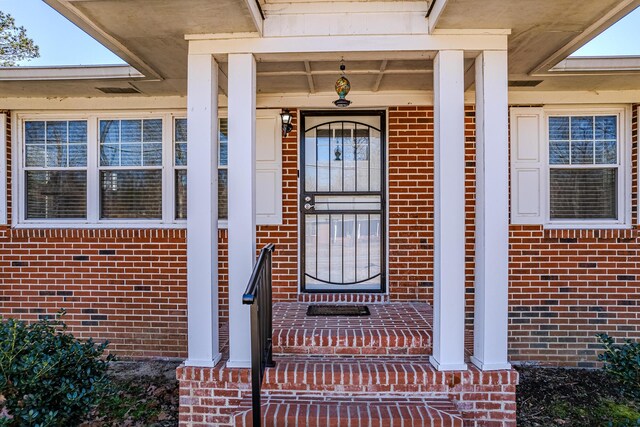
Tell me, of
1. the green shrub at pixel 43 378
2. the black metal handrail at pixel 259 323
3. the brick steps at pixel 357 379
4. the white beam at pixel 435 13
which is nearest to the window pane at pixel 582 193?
the white beam at pixel 435 13

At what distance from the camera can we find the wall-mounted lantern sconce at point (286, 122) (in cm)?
432

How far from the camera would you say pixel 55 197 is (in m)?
4.83

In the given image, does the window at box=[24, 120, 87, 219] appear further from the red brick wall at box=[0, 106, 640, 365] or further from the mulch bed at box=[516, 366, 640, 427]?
the mulch bed at box=[516, 366, 640, 427]

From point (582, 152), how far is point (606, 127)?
1.27 ft

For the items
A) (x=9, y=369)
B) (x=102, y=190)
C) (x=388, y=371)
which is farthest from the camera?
(x=102, y=190)

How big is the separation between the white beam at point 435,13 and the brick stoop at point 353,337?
93.3 inches

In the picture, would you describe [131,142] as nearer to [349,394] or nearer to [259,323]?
[259,323]

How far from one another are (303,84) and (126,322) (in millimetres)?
3393

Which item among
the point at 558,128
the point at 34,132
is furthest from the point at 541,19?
the point at 34,132

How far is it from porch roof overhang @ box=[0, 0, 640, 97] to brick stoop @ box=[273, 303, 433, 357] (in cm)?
221

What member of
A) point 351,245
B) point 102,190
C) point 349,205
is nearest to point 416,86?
point 349,205

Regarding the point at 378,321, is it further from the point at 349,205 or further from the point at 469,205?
the point at 469,205

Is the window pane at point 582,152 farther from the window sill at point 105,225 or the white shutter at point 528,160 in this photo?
the window sill at point 105,225

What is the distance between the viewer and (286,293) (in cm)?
449
